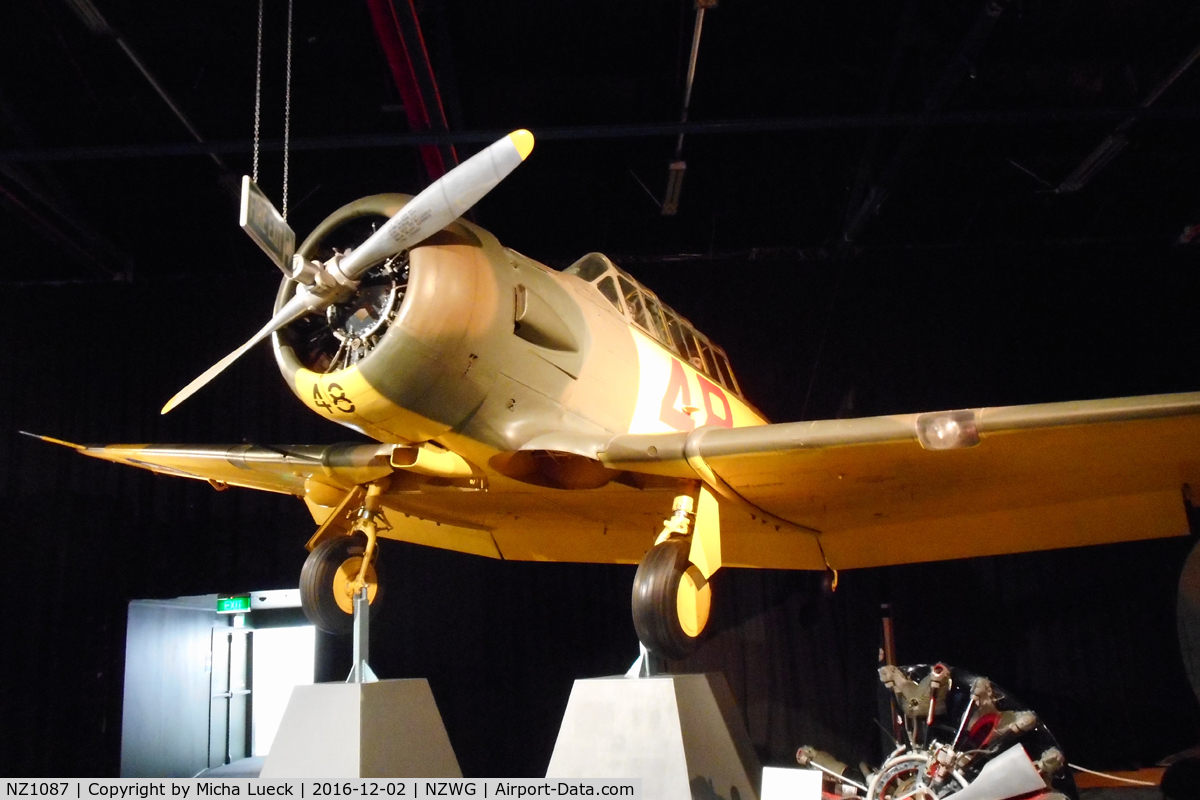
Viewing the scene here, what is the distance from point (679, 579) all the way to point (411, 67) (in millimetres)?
3507

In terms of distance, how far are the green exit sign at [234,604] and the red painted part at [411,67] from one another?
11.9ft

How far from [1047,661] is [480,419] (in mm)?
4823

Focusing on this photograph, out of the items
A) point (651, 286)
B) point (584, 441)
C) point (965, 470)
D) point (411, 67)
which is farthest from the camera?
point (651, 286)

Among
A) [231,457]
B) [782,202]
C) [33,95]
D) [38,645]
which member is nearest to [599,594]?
[231,457]

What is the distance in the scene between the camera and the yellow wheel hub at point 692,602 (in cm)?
350

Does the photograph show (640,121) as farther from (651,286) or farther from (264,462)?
(264,462)

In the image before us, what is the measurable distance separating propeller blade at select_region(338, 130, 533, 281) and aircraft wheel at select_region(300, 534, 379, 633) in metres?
1.72

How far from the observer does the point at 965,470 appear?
3887 mm

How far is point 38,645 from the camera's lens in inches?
241

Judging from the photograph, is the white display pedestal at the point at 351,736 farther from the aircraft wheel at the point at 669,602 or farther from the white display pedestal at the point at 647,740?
the aircraft wheel at the point at 669,602

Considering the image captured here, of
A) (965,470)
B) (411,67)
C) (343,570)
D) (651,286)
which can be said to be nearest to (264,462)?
(343,570)

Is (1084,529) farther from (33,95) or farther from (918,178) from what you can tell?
(33,95)

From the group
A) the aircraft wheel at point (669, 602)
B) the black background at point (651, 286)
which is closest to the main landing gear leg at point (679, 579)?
the aircraft wheel at point (669, 602)

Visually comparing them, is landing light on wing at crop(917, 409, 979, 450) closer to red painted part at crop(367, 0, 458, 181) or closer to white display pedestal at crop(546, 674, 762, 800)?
white display pedestal at crop(546, 674, 762, 800)
